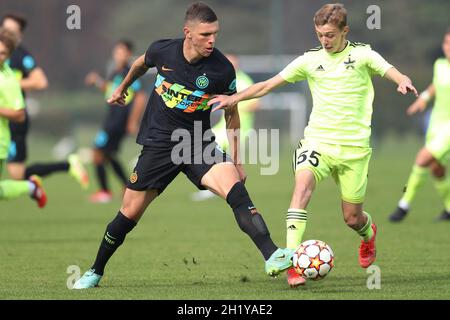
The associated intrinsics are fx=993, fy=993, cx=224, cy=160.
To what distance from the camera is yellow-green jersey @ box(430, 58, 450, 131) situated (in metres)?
12.2

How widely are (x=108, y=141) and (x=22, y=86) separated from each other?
3.68m

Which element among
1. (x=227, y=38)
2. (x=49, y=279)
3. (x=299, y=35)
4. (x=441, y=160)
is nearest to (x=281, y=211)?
(x=441, y=160)

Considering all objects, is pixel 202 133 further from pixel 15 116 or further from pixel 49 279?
pixel 15 116

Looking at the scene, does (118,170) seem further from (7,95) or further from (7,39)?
(7,39)


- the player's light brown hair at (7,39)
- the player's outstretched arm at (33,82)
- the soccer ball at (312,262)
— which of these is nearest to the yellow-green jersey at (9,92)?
the player's light brown hair at (7,39)

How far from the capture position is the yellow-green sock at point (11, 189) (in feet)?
34.7

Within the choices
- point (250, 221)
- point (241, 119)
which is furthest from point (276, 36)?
point (250, 221)

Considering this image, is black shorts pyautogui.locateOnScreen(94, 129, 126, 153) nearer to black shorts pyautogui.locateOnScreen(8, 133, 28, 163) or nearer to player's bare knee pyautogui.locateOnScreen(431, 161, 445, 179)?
black shorts pyautogui.locateOnScreen(8, 133, 28, 163)

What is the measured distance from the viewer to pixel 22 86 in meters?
12.1

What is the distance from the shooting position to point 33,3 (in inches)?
1187

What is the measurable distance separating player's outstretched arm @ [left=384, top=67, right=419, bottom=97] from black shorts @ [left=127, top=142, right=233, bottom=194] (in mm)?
1352

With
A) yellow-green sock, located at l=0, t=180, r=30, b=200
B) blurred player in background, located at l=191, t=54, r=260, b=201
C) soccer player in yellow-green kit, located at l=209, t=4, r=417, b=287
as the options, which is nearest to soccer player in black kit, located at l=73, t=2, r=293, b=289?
soccer player in yellow-green kit, located at l=209, t=4, r=417, b=287

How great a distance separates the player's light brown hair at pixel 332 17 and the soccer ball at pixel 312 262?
5.64 feet
